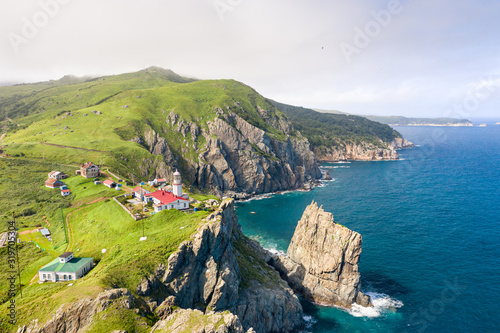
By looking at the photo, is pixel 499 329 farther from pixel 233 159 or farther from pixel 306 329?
pixel 233 159

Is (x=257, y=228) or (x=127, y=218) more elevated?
(x=127, y=218)

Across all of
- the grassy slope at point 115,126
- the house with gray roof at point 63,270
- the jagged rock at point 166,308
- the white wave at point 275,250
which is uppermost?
the grassy slope at point 115,126

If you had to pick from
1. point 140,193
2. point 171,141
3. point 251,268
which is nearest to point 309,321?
point 251,268

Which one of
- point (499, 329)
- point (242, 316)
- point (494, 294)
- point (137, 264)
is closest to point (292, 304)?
point (242, 316)

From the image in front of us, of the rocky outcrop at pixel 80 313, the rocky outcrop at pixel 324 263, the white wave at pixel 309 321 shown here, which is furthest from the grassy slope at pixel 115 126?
the white wave at pixel 309 321

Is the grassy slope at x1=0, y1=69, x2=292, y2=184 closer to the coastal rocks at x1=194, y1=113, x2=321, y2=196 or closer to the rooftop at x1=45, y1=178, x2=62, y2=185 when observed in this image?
the coastal rocks at x1=194, y1=113, x2=321, y2=196

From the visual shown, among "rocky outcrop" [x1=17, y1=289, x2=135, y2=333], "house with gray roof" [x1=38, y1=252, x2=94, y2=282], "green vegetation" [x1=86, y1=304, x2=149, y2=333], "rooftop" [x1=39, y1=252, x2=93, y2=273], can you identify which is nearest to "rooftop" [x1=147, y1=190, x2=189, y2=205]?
"rooftop" [x1=39, y1=252, x2=93, y2=273]

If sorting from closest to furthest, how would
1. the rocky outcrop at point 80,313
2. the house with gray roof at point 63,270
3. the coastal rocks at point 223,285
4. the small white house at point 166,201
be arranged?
the rocky outcrop at point 80,313 → the house with gray roof at point 63,270 → the coastal rocks at point 223,285 → the small white house at point 166,201

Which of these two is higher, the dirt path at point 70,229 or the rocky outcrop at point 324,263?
the dirt path at point 70,229

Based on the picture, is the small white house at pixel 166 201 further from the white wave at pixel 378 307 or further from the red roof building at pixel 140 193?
the white wave at pixel 378 307
